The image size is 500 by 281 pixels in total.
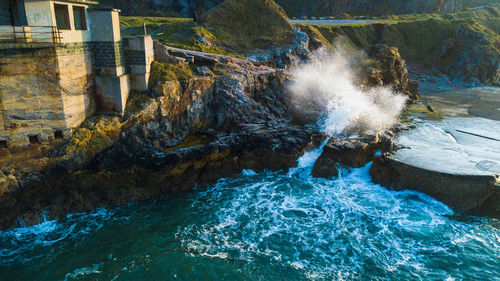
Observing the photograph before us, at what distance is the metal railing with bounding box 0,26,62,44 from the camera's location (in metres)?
18.0

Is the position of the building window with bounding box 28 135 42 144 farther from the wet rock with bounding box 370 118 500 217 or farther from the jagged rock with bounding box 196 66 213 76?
the wet rock with bounding box 370 118 500 217

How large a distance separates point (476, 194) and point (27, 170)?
88.9ft

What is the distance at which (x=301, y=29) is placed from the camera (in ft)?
150

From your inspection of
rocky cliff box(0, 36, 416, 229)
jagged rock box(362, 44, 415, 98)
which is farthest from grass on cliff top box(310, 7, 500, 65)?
rocky cliff box(0, 36, 416, 229)

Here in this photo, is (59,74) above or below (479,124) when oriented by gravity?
above

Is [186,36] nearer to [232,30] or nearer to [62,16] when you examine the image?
[232,30]

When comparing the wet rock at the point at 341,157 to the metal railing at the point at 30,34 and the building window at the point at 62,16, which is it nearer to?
A: the metal railing at the point at 30,34

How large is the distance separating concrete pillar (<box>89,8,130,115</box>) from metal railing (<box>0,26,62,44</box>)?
3069mm

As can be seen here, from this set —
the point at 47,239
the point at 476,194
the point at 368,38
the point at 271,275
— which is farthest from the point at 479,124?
the point at 47,239

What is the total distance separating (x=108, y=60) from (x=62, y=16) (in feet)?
12.0

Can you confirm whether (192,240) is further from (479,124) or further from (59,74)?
(479,124)

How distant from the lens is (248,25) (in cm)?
4075

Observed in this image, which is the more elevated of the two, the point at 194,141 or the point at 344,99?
the point at 344,99

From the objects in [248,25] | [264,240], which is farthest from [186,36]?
[264,240]
